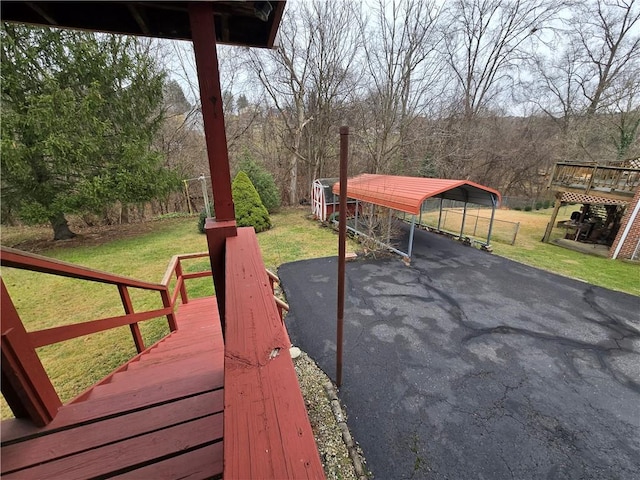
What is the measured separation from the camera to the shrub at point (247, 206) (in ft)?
35.4

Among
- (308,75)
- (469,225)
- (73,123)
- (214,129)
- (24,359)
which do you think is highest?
(308,75)

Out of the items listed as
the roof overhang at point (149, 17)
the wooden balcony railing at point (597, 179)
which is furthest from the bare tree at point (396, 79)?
the roof overhang at point (149, 17)

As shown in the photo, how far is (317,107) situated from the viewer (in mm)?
16281

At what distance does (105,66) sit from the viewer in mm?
9016

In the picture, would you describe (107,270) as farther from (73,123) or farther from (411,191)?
(411,191)

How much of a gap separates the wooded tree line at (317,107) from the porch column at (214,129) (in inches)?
376

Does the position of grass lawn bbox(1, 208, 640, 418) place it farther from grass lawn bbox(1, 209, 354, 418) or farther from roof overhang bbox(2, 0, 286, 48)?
roof overhang bbox(2, 0, 286, 48)

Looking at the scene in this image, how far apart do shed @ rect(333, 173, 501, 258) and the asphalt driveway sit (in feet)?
7.16

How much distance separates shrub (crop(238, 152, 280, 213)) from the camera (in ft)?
44.3

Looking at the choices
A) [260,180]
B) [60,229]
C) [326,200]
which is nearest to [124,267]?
[60,229]

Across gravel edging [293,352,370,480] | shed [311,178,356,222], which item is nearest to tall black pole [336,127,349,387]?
gravel edging [293,352,370,480]

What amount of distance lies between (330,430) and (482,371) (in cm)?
250

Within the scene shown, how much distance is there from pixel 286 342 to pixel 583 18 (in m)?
28.6

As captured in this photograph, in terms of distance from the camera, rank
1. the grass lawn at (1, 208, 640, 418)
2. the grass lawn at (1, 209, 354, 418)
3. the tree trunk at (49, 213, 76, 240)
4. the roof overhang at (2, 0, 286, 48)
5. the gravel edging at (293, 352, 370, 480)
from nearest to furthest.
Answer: the roof overhang at (2, 0, 286, 48) → the gravel edging at (293, 352, 370, 480) → the grass lawn at (1, 209, 354, 418) → the grass lawn at (1, 208, 640, 418) → the tree trunk at (49, 213, 76, 240)
